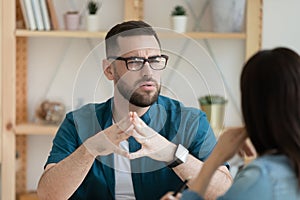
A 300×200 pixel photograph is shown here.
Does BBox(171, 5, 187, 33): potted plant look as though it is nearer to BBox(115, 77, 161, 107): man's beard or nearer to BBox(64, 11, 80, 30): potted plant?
BBox(64, 11, 80, 30): potted plant

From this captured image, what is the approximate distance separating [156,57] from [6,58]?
4.69ft

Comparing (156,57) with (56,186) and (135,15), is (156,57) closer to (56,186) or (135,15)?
(56,186)

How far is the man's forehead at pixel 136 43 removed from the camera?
5.32 feet

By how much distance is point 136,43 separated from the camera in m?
1.63

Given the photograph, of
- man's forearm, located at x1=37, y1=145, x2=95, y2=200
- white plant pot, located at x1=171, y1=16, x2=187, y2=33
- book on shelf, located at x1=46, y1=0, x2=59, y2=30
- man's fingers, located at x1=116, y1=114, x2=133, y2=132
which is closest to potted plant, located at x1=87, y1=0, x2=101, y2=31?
book on shelf, located at x1=46, y1=0, x2=59, y2=30

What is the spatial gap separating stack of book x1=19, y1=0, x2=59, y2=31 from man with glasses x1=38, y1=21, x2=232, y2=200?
3.64ft

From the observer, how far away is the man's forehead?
5.32 feet

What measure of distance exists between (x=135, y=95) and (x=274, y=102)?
1.70 ft

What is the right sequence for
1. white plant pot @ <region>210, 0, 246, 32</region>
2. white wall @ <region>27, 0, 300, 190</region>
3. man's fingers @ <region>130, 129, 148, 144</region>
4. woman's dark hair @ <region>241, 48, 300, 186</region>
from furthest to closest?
white wall @ <region>27, 0, 300, 190</region>, white plant pot @ <region>210, 0, 246, 32</region>, man's fingers @ <region>130, 129, 148, 144</region>, woman's dark hair @ <region>241, 48, 300, 186</region>

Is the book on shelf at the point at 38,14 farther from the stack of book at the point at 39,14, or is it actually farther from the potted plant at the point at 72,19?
the potted plant at the point at 72,19

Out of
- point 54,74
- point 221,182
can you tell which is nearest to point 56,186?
point 221,182

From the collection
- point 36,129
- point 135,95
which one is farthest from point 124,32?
point 36,129

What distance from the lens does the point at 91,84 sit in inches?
67.5

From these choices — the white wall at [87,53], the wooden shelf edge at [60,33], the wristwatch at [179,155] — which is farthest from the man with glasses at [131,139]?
the white wall at [87,53]
